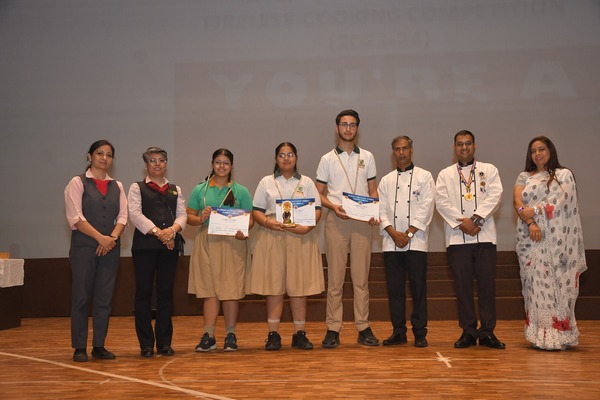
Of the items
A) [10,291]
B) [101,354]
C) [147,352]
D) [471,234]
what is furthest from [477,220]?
[10,291]

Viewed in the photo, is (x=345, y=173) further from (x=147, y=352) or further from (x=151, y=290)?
(x=147, y=352)

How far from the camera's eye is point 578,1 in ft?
28.0

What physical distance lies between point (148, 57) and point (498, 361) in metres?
6.60

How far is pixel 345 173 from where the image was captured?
197 inches

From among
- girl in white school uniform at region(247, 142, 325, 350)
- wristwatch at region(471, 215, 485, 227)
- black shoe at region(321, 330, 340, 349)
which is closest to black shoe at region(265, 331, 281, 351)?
girl in white school uniform at region(247, 142, 325, 350)

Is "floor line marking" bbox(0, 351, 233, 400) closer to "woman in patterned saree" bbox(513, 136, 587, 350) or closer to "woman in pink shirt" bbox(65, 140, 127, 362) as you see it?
"woman in pink shirt" bbox(65, 140, 127, 362)

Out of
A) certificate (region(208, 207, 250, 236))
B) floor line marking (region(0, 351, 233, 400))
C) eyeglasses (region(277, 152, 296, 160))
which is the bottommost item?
floor line marking (region(0, 351, 233, 400))

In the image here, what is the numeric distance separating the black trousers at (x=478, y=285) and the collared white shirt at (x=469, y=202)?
3.0 inches

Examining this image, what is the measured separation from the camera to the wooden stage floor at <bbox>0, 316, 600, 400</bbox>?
3.30 m

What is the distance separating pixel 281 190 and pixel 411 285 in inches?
47.8

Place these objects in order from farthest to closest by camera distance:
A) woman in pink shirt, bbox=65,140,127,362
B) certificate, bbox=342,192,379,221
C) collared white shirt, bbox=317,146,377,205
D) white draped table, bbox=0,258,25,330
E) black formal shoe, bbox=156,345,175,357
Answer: white draped table, bbox=0,258,25,330 < collared white shirt, bbox=317,146,377,205 < certificate, bbox=342,192,379,221 < black formal shoe, bbox=156,345,175,357 < woman in pink shirt, bbox=65,140,127,362

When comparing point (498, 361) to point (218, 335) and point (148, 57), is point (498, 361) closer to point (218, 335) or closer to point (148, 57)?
point (218, 335)

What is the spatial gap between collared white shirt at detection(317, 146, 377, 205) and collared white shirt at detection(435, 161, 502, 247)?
1.87ft

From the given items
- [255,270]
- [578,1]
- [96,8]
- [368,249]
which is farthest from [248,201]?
[578,1]
